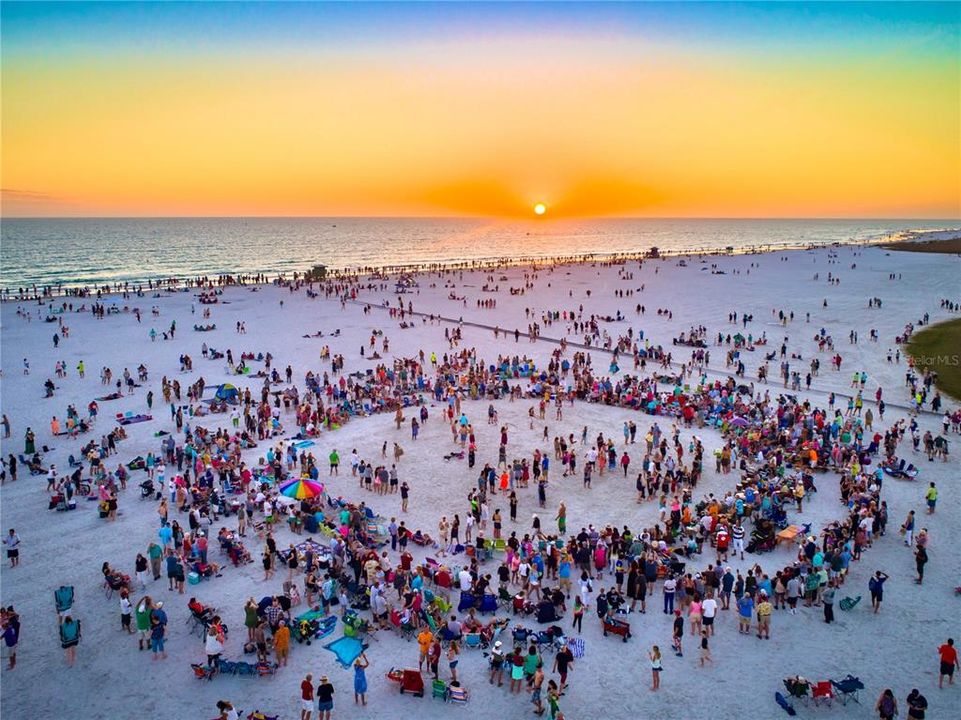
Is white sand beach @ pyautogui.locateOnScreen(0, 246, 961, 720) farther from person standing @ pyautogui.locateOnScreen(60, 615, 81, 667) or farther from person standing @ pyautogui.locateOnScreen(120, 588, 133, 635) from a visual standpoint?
person standing @ pyautogui.locateOnScreen(120, 588, 133, 635)

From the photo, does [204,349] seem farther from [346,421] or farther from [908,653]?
[908,653]

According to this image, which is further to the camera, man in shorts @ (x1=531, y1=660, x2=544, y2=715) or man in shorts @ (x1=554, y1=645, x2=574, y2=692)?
man in shorts @ (x1=554, y1=645, x2=574, y2=692)

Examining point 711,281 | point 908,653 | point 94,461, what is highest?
point 711,281

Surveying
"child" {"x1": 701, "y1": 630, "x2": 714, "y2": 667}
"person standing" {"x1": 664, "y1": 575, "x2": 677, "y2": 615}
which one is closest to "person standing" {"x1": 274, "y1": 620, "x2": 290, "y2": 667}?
"person standing" {"x1": 664, "y1": 575, "x2": 677, "y2": 615}

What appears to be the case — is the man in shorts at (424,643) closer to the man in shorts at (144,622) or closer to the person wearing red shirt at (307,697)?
the person wearing red shirt at (307,697)

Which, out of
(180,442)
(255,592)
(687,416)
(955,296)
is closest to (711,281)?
(955,296)

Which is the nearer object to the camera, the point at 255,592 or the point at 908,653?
the point at 908,653

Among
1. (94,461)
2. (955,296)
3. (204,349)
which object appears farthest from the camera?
(955,296)
